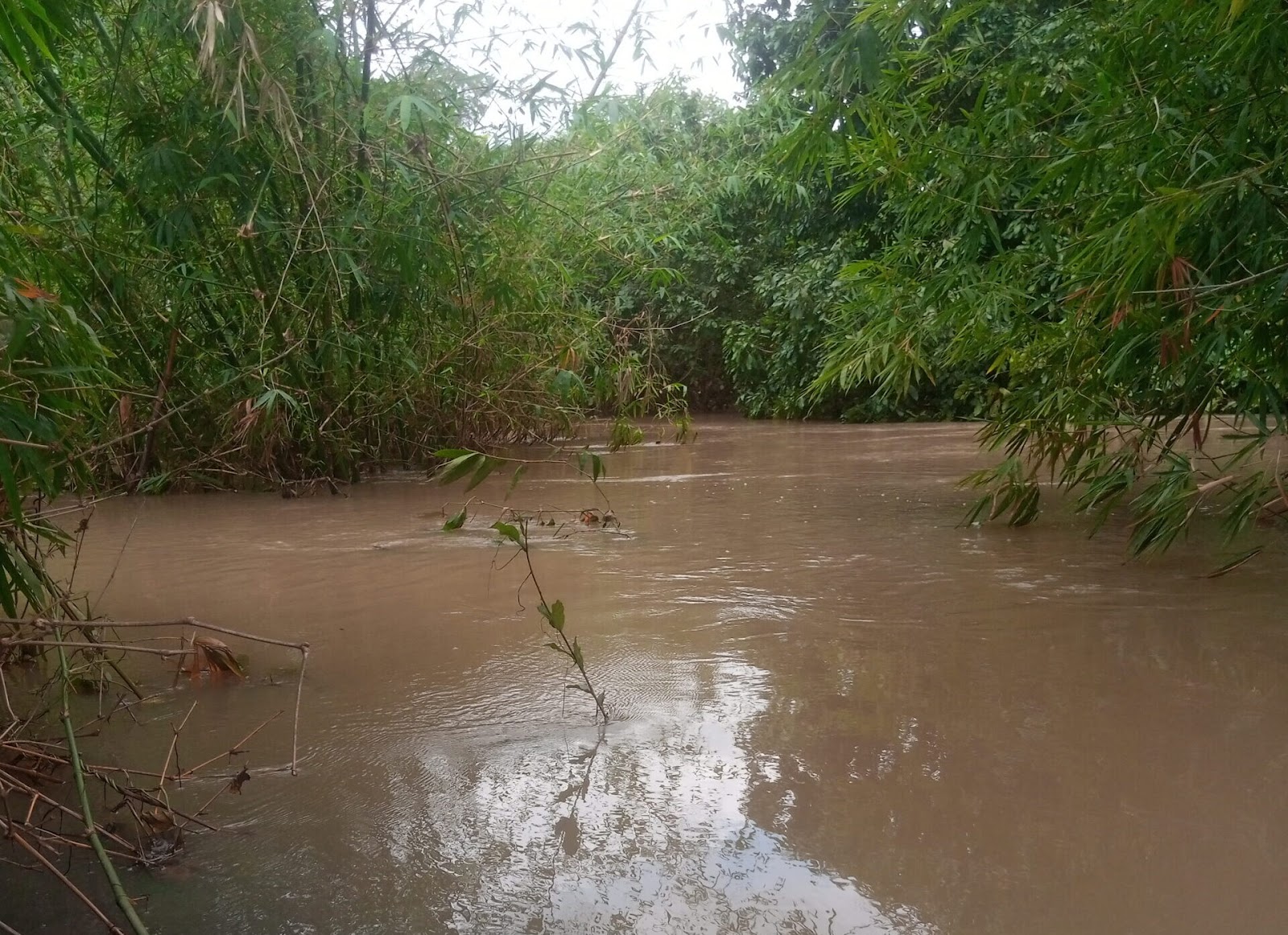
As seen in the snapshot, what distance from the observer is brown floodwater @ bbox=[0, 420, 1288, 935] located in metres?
1.47

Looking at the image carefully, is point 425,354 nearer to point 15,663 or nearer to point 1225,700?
point 15,663

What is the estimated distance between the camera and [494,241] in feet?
21.3

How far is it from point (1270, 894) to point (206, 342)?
520 centimetres

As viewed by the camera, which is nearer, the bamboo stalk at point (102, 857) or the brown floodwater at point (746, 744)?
the bamboo stalk at point (102, 857)

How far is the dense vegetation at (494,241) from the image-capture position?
286cm

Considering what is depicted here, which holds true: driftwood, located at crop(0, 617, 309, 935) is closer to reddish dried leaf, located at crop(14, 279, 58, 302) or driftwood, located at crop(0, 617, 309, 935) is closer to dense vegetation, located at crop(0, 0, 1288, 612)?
dense vegetation, located at crop(0, 0, 1288, 612)

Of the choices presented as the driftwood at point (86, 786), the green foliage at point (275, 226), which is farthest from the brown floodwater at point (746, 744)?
the green foliage at point (275, 226)

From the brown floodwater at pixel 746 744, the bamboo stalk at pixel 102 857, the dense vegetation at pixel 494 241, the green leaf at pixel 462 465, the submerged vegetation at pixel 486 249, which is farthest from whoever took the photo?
the dense vegetation at pixel 494 241

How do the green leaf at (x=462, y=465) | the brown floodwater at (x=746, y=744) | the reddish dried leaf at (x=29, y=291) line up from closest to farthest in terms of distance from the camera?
the brown floodwater at (x=746, y=744) → the reddish dried leaf at (x=29, y=291) → the green leaf at (x=462, y=465)

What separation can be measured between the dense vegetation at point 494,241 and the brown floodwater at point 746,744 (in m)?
0.56

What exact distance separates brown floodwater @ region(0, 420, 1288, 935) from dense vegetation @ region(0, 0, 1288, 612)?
1.84 feet

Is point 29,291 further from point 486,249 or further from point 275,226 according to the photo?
point 486,249

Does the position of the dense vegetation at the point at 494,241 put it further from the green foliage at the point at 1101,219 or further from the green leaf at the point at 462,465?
the green leaf at the point at 462,465

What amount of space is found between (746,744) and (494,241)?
4.98 metres
